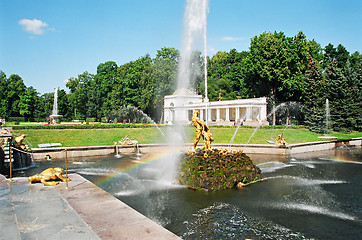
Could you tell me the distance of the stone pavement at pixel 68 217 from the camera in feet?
18.6

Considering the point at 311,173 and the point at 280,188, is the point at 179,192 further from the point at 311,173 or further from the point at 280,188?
the point at 311,173

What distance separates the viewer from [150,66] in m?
60.4

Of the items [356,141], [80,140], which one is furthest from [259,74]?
[80,140]

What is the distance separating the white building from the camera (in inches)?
2098

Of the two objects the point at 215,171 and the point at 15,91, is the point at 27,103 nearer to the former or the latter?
the point at 15,91

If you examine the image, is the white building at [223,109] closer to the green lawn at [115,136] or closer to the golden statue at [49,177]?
the green lawn at [115,136]

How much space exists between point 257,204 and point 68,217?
6.83 metres

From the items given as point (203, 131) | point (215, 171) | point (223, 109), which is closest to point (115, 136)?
point (203, 131)

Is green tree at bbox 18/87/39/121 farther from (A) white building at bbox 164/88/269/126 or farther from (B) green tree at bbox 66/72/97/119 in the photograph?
(A) white building at bbox 164/88/269/126

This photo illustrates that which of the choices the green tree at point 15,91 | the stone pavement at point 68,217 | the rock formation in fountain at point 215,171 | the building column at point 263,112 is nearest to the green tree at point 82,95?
the green tree at point 15,91

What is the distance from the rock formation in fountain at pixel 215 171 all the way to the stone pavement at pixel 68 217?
4.91 m

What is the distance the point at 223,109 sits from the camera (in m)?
62.8

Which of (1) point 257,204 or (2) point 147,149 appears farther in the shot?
(2) point 147,149

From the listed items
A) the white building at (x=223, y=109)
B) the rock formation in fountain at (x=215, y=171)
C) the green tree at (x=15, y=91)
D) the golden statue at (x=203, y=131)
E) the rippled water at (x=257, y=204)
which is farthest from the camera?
the green tree at (x=15, y=91)
